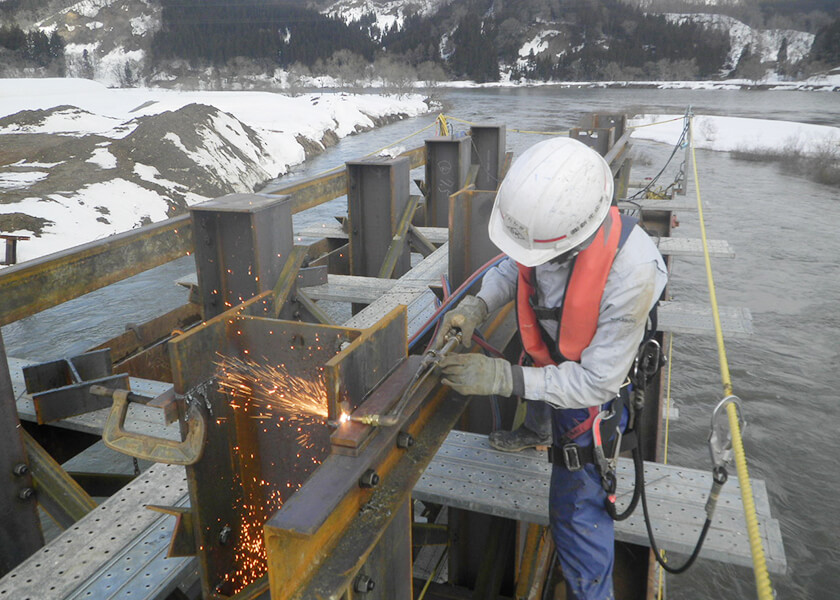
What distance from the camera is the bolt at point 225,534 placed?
2.72 meters

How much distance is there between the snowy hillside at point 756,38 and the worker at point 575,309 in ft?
458

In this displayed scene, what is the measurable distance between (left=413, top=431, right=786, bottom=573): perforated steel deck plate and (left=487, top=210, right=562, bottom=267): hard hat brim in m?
1.13

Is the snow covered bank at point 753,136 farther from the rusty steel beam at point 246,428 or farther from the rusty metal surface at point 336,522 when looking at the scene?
the rusty metal surface at point 336,522

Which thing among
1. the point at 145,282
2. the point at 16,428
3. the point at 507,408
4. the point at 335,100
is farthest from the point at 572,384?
the point at 335,100

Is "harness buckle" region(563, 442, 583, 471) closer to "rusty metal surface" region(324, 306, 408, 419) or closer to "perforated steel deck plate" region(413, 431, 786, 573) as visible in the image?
"perforated steel deck plate" region(413, 431, 786, 573)

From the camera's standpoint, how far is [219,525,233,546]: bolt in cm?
272

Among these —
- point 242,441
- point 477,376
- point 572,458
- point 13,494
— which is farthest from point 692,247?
point 13,494

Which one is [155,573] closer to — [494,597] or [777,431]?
[494,597]

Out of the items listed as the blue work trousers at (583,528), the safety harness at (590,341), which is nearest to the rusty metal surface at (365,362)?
the safety harness at (590,341)

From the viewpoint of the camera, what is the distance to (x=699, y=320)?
18.0 ft

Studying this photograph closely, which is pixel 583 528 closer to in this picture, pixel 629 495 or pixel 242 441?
pixel 629 495

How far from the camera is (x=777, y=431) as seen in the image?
350 inches

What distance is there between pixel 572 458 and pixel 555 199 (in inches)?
43.3

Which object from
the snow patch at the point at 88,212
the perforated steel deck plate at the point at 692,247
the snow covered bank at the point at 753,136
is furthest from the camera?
the snow covered bank at the point at 753,136
